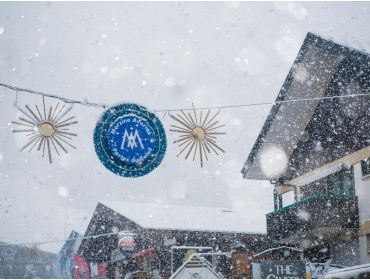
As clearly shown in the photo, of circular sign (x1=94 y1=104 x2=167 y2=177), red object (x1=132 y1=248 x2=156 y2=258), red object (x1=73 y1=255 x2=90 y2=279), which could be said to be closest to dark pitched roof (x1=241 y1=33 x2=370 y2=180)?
circular sign (x1=94 y1=104 x2=167 y2=177)

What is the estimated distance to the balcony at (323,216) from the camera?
1200cm

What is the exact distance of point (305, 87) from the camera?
13.5 metres

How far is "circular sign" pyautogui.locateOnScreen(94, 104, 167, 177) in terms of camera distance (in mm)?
5914

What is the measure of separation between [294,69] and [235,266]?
10.5 m

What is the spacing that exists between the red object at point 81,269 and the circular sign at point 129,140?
62.2 ft

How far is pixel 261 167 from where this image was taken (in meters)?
16.3

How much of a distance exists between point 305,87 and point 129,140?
9100mm

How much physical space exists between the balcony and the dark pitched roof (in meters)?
1.92

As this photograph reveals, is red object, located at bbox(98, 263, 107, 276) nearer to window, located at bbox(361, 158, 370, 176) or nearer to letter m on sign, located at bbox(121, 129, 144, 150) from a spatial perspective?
window, located at bbox(361, 158, 370, 176)

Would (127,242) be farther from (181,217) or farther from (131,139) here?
(131,139)

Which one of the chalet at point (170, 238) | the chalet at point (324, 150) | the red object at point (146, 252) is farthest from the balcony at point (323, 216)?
the red object at point (146, 252)

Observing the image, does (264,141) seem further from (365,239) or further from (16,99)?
(16,99)

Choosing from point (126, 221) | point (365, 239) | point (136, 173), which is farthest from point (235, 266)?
point (136, 173)

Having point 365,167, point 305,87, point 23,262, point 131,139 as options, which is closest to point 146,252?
point 305,87
